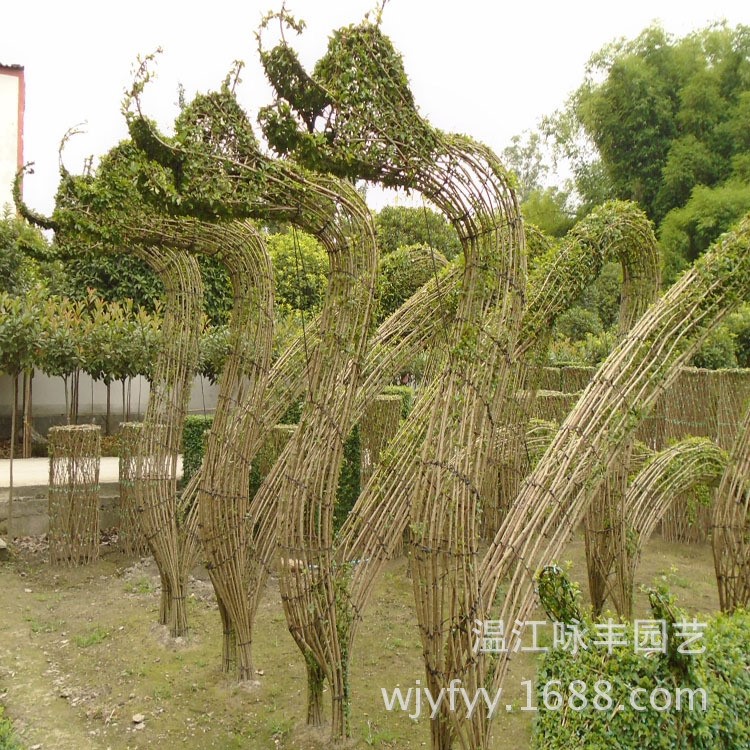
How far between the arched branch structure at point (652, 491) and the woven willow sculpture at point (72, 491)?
175 inches

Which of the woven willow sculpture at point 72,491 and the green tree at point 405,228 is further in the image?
the green tree at point 405,228

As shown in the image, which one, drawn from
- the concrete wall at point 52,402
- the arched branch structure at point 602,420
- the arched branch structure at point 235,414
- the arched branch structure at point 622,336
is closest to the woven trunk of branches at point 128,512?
the arched branch structure at point 235,414

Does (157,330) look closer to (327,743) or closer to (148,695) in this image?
(148,695)

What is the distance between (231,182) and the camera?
318 centimetres

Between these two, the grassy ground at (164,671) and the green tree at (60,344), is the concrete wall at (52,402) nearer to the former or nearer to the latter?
the green tree at (60,344)

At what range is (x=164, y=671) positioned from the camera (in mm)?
4465

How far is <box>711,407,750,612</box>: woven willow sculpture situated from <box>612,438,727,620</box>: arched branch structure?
51 cm

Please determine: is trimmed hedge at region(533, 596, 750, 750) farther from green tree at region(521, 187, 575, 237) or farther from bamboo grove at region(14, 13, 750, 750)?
green tree at region(521, 187, 575, 237)

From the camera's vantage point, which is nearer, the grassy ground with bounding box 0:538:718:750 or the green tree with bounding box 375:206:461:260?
the grassy ground with bounding box 0:538:718:750

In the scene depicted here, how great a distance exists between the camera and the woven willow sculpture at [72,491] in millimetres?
6254

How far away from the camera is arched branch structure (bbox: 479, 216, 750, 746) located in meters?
3.00

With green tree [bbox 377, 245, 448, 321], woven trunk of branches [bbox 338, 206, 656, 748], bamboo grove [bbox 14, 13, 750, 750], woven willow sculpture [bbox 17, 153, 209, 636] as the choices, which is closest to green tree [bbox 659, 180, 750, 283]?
green tree [bbox 377, 245, 448, 321]

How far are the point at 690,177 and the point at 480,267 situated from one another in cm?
1260

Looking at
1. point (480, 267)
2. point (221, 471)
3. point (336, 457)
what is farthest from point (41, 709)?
point (480, 267)
